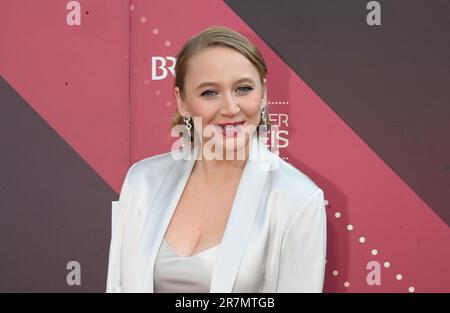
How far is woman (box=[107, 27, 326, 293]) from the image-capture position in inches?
56.8

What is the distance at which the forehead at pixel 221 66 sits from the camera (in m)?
1.48

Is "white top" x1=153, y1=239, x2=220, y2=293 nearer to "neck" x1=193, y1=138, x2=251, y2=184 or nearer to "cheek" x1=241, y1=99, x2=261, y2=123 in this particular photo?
"neck" x1=193, y1=138, x2=251, y2=184

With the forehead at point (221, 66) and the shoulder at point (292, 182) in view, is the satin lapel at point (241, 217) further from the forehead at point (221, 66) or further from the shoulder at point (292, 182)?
the forehead at point (221, 66)

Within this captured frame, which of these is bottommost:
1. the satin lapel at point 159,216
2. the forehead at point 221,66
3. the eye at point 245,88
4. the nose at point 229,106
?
the satin lapel at point 159,216

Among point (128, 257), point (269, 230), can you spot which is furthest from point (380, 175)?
point (128, 257)

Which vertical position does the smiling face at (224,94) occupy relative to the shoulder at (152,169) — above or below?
above

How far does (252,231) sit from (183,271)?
206 millimetres

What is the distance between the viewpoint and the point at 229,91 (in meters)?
1.49

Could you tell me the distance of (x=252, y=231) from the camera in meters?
1.47

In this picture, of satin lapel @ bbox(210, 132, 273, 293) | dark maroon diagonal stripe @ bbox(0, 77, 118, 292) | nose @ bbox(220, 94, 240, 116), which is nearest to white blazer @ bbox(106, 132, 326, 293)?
satin lapel @ bbox(210, 132, 273, 293)

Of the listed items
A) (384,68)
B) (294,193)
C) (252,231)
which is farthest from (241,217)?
(384,68)

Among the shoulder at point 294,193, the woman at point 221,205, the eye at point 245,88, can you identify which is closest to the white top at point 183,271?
the woman at point 221,205

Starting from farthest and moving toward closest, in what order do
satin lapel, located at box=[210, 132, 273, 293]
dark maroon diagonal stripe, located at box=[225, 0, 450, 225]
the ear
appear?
dark maroon diagonal stripe, located at box=[225, 0, 450, 225] → the ear → satin lapel, located at box=[210, 132, 273, 293]
